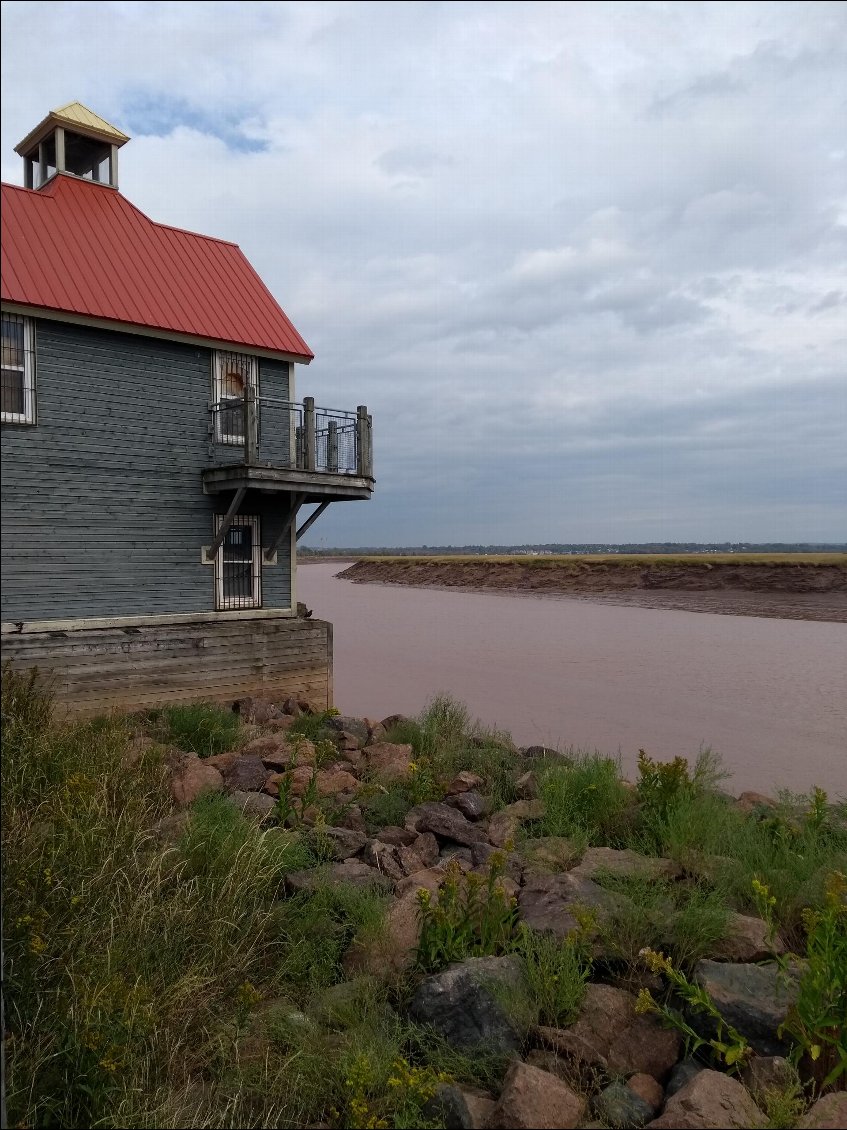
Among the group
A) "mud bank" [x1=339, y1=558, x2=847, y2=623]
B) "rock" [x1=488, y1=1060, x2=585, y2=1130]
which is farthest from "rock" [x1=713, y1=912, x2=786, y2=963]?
"mud bank" [x1=339, y1=558, x2=847, y2=623]

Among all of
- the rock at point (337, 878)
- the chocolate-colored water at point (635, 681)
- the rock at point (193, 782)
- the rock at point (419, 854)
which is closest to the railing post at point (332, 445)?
the chocolate-colored water at point (635, 681)

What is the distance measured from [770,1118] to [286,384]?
12.5m

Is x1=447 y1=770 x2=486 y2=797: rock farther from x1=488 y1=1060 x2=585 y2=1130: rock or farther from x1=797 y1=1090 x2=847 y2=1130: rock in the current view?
x1=797 y1=1090 x2=847 y2=1130: rock

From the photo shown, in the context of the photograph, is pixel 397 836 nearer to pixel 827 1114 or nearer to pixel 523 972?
pixel 523 972

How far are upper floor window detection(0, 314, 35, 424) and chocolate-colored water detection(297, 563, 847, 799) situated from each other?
9164 millimetres

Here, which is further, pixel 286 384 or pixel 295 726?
pixel 286 384

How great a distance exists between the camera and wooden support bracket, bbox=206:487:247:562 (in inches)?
486

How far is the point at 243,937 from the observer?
5.17m

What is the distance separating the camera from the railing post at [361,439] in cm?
1399

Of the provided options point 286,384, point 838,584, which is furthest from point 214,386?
point 838,584

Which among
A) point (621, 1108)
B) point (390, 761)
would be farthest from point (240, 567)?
point (621, 1108)

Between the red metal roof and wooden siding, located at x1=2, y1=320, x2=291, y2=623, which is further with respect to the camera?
the red metal roof

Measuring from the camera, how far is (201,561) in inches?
509

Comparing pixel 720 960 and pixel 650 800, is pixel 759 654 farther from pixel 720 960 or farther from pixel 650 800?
pixel 720 960
